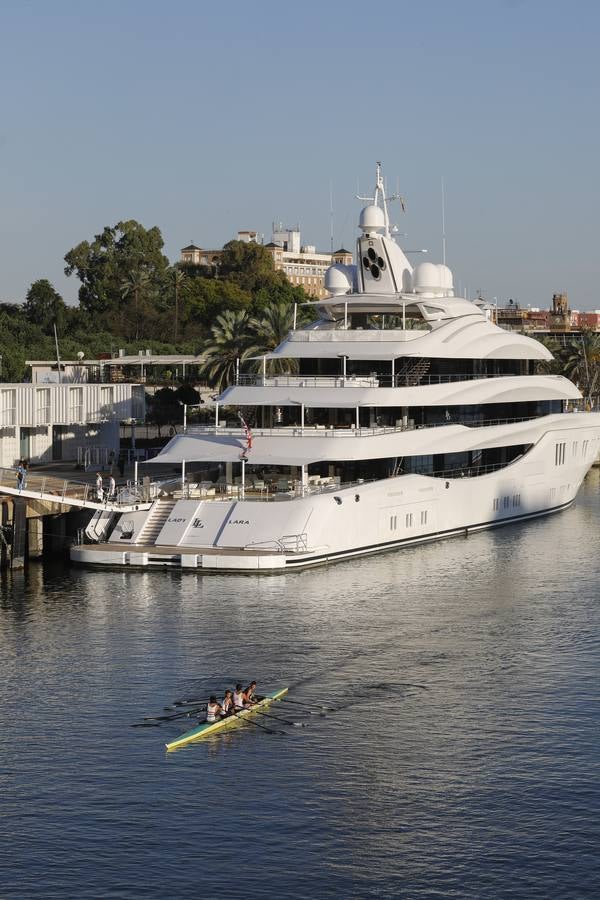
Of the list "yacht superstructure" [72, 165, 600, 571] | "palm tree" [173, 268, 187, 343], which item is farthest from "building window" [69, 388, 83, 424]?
"palm tree" [173, 268, 187, 343]

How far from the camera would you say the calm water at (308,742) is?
26812mm

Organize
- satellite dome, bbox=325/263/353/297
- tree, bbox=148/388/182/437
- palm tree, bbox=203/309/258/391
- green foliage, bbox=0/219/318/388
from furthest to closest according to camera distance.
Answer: green foliage, bbox=0/219/318/388
tree, bbox=148/388/182/437
palm tree, bbox=203/309/258/391
satellite dome, bbox=325/263/353/297

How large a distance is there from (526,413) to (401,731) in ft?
133

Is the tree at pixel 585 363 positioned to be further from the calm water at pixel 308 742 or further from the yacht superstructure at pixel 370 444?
the calm water at pixel 308 742

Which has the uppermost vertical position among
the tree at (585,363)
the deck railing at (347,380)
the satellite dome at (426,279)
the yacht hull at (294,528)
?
the satellite dome at (426,279)

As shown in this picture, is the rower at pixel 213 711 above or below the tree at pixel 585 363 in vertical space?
below

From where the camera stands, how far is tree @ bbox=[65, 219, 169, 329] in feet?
495

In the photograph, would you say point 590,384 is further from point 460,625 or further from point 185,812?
point 185,812

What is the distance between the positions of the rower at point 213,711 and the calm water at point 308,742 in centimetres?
62

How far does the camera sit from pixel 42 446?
77562 mm

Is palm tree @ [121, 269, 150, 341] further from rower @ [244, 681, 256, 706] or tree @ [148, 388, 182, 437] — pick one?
rower @ [244, 681, 256, 706]

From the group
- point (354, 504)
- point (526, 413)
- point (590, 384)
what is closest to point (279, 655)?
point (354, 504)

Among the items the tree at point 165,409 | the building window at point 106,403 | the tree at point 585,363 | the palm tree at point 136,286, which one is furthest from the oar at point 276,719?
the palm tree at point 136,286

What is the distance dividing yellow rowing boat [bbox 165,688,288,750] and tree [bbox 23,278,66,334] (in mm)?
110235
